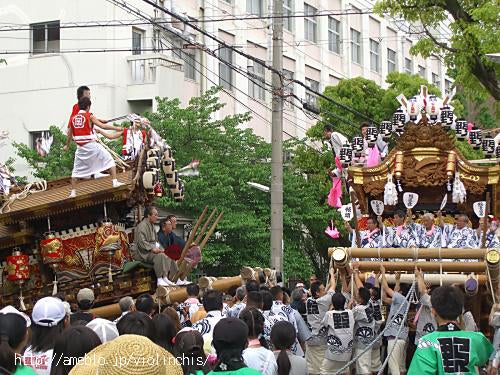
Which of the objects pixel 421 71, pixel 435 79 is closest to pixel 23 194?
pixel 421 71

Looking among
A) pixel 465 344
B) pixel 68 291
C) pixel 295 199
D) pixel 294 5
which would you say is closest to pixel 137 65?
pixel 295 199

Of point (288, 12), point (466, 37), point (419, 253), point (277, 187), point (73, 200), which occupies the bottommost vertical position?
point (419, 253)

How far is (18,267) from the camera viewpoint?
1193cm

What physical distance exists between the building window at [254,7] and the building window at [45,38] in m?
7.98

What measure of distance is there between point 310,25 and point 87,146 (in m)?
25.8

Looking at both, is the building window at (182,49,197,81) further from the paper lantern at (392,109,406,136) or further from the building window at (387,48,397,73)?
the building window at (387,48,397,73)

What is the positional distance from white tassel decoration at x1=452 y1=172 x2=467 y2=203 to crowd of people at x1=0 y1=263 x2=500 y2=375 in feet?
7.39

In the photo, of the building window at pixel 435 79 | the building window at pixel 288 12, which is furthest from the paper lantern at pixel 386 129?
the building window at pixel 435 79

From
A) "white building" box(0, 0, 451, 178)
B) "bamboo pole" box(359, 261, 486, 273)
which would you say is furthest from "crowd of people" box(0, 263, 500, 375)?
"white building" box(0, 0, 451, 178)

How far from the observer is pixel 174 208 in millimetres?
22031

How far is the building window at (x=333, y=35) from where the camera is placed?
38125 mm

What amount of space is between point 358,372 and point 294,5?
25.5 metres

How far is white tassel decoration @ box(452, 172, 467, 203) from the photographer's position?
45.1ft

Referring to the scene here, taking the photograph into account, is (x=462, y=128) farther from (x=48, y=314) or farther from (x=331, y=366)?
(x=48, y=314)
